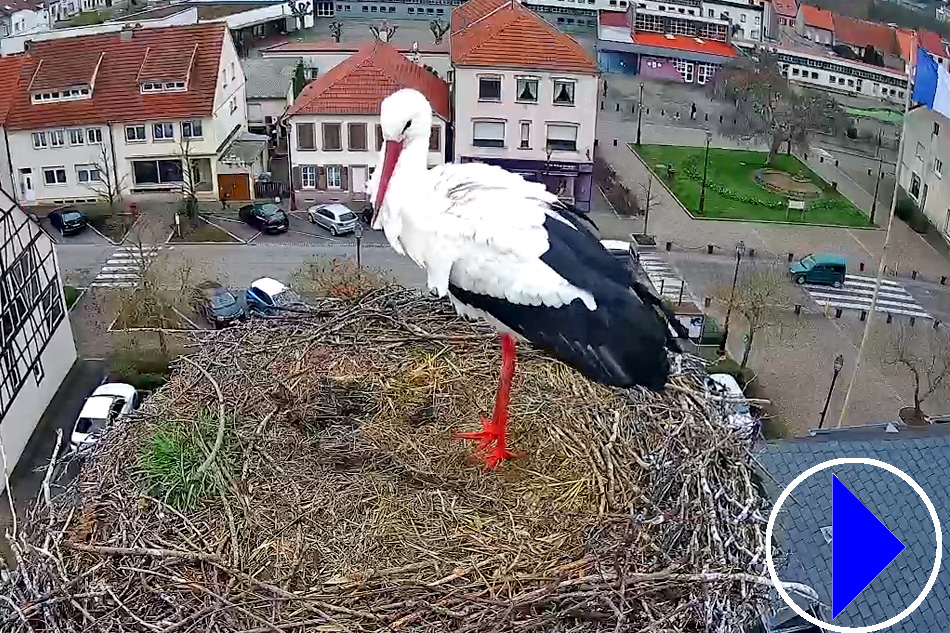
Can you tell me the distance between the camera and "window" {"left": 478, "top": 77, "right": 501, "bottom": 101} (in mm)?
17344

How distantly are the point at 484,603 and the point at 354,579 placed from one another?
29.0 inches

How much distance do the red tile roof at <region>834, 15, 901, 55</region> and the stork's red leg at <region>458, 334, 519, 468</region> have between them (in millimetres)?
29754

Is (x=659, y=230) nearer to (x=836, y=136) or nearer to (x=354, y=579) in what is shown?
(x=836, y=136)

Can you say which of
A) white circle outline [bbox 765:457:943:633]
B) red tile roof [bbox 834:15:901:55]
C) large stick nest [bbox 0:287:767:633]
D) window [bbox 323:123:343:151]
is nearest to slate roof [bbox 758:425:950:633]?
white circle outline [bbox 765:457:943:633]

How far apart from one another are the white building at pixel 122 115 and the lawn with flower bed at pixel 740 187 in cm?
917

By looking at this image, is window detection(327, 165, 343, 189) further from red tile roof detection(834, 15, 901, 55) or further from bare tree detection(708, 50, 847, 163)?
red tile roof detection(834, 15, 901, 55)

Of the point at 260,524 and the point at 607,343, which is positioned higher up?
the point at 607,343

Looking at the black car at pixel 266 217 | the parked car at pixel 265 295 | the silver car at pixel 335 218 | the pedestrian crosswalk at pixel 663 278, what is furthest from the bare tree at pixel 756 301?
the black car at pixel 266 217

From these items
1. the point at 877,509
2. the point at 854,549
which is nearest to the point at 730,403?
the point at 877,509

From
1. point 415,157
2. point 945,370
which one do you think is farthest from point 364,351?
point 945,370

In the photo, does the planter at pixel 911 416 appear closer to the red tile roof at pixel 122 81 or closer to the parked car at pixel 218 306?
the parked car at pixel 218 306

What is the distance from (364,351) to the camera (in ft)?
23.2

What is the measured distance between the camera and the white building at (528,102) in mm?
17172

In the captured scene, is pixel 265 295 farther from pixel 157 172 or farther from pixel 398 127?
pixel 398 127
